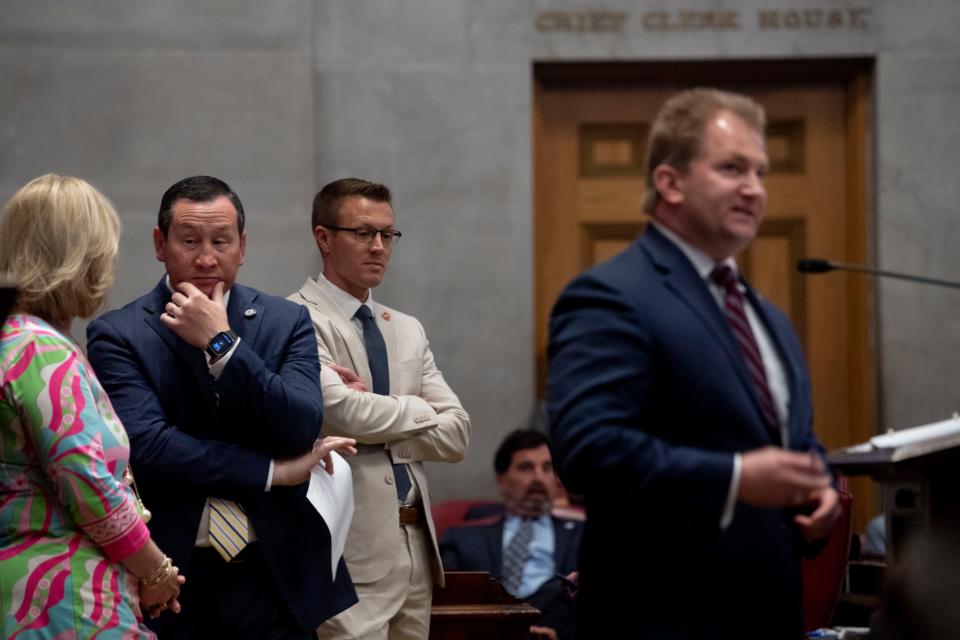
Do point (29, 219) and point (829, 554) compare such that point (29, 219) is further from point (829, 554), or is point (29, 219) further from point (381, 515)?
point (829, 554)

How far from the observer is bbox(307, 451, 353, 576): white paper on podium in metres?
2.85

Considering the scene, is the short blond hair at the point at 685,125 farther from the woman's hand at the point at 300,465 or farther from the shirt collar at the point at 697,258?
the woman's hand at the point at 300,465

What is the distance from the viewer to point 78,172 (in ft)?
19.9

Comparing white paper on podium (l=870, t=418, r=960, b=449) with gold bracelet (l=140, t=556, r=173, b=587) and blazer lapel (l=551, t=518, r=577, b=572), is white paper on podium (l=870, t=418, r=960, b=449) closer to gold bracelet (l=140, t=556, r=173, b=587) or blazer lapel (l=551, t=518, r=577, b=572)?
gold bracelet (l=140, t=556, r=173, b=587)

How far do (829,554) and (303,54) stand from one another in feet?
11.0

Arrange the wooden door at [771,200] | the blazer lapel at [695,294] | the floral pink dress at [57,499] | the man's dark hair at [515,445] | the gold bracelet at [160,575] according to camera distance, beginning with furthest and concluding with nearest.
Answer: the wooden door at [771,200] → the man's dark hair at [515,445] → the gold bracelet at [160,575] → the floral pink dress at [57,499] → the blazer lapel at [695,294]

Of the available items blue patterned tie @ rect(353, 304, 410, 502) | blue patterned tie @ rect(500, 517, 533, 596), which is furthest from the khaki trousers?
blue patterned tie @ rect(500, 517, 533, 596)

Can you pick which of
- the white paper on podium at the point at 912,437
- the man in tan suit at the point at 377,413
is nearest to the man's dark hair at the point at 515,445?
the man in tan suit at the point at 377,413

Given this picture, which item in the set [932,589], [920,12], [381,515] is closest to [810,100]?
[920,12]

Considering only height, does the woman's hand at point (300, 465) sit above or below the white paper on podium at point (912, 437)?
below

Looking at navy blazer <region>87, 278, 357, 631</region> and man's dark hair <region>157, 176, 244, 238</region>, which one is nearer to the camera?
navy blazer <region>87, 278, 357, 631</region>

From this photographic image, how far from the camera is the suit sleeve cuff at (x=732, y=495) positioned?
1.95 meters

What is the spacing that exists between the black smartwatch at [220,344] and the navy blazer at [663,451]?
82cm

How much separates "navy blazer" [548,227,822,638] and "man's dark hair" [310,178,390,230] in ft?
5.22
